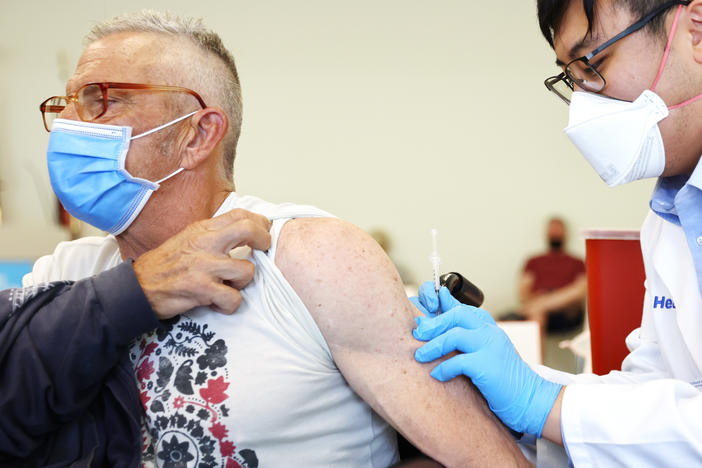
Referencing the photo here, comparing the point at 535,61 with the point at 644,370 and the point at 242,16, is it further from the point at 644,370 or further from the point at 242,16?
the point at 644,370

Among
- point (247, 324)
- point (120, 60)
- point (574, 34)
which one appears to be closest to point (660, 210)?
point (574, 34)

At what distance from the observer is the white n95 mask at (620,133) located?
1.25m

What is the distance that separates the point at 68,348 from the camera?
1011mm

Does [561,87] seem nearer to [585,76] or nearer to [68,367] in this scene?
[585,76]

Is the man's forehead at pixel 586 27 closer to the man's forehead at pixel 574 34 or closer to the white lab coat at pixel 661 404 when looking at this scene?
the man's forehead at pixel 574 34

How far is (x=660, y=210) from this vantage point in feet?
4.76

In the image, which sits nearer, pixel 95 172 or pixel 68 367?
pixel 68 367

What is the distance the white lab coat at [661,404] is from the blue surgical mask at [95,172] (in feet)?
3.31

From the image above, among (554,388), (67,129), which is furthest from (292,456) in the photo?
(67,129)

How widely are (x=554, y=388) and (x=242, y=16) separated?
180 inches

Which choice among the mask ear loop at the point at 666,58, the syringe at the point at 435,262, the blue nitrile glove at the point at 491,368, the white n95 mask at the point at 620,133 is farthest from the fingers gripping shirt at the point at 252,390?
the mask ear loop at the point at 666,58

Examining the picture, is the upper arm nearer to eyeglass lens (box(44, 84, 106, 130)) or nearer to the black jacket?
the black jacket

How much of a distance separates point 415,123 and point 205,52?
3.74m

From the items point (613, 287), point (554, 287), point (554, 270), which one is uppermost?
point (613, 287)
